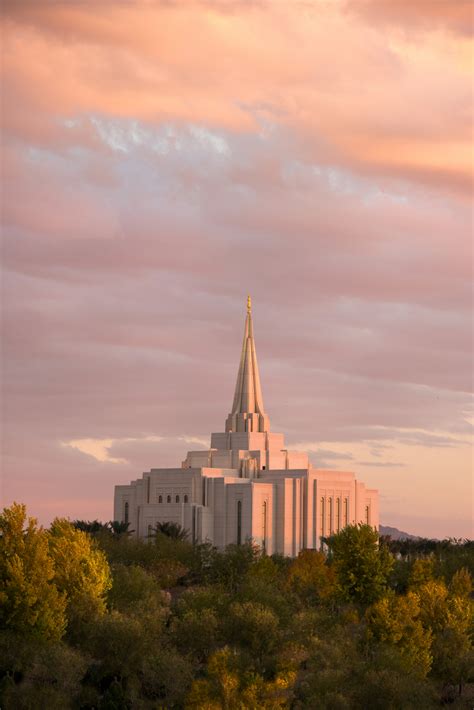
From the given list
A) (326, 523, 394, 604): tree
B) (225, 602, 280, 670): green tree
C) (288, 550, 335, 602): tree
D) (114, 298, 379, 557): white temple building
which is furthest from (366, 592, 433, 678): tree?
(114, 298, 379, 557): white temple building

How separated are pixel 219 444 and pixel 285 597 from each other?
49.0 metres

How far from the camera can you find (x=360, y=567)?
265 feet

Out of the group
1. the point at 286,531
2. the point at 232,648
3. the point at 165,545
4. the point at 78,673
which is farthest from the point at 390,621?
the point at 286,531

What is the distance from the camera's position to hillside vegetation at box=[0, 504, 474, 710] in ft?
206

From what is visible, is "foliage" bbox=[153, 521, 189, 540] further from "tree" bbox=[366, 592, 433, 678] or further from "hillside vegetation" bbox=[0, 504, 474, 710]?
"tree" bbox=[366, 592, 433, 678]

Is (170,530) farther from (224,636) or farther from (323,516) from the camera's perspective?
(224,636)

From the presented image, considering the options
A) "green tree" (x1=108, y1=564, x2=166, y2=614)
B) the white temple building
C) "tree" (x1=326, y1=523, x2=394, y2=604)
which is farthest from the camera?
the white temple building

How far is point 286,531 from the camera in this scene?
122 m

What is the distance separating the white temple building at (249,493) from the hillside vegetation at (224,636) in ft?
116

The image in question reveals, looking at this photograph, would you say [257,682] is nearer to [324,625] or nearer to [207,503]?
[324,625]

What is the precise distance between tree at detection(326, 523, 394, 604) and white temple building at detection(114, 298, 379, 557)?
38.0 meters

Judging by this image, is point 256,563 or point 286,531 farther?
point 286,531

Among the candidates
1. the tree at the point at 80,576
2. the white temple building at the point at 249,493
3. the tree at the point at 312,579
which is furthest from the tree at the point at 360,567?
the white temple building at the point at 249,493

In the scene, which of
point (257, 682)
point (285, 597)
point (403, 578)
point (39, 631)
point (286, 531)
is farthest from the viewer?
point (286, 531)
